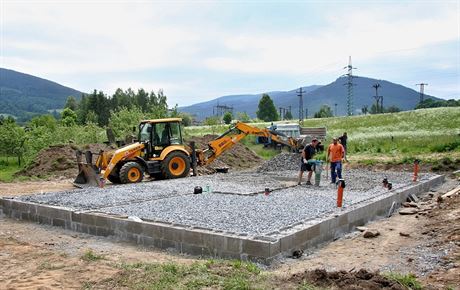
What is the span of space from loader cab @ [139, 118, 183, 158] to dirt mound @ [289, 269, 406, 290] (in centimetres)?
1207

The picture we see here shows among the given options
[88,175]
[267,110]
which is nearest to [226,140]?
[88,175]

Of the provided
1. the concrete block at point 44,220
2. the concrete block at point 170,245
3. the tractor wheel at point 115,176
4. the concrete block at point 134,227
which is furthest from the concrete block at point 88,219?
the tractor wheel at point 115,176

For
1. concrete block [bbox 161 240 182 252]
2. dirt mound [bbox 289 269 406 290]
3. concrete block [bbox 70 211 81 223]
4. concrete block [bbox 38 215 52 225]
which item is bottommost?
concrete block [bbox 38 215 52 225]

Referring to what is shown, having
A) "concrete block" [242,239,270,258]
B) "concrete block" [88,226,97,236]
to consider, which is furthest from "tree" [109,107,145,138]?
"concrete block" [242,239,270,258]

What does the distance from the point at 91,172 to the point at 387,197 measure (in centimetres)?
1008

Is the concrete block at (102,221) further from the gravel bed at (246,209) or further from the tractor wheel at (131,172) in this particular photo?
the tractor wheel at (131,172)

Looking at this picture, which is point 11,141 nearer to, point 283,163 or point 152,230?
point 283,163

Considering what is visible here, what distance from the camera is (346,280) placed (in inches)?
231

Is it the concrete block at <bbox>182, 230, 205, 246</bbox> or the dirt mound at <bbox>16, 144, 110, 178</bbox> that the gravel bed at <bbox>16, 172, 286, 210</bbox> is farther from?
the dirt mound at <bbox>16, 144, 110, 178</bbox>

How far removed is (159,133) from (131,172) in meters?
1.90

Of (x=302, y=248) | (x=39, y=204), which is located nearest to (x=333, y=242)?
(x=302, y=248)

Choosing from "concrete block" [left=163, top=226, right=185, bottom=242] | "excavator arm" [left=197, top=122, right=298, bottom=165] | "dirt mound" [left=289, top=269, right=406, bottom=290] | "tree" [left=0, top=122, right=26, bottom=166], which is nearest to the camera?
"dirt mound" [left=289, top=269, right=406, bottom=290]

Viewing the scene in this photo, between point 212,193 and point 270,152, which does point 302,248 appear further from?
point 270,152

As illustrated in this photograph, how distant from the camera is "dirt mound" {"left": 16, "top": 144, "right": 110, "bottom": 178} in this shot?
69.5 ft
